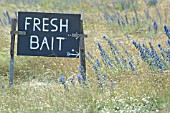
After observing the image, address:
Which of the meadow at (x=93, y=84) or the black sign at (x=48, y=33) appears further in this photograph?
the black sign at (x=48, y=33)

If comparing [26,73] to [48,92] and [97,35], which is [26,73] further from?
[97,35]

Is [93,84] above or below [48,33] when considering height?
below

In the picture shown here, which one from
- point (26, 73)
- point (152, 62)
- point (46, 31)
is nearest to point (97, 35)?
point (26, 73)

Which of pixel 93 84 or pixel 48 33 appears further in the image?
pixel 48 33

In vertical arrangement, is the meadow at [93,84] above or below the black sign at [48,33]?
below

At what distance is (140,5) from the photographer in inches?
579

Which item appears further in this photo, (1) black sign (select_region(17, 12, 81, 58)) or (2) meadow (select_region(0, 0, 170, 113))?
(1) black sign (select_region(17, 12, 81, 58))

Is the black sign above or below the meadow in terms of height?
above

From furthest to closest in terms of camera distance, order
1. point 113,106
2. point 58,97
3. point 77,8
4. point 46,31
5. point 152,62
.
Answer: point 77,8 → point 46,31 → point 152,62 → point 58,97 → point 113,106

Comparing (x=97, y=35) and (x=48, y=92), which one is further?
(x=97, y=35)

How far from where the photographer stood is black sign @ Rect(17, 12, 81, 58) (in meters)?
5.67

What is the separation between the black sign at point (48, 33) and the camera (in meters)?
5.67

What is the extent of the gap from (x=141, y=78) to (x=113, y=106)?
2.18 ft

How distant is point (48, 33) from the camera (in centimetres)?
568
